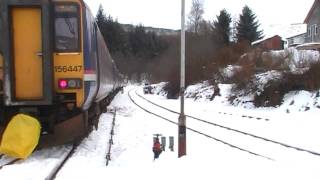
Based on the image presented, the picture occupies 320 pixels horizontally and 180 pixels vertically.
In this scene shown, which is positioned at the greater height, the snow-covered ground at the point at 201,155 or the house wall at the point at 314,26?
the house wall at the point at 314,26

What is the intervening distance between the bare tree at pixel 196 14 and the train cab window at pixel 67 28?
8603cm

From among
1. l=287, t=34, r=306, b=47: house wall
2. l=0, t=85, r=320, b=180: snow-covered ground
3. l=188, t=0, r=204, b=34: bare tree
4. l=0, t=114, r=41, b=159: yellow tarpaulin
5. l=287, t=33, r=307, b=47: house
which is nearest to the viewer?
l=0, t=85, r=320, b=180: snow-covered ground

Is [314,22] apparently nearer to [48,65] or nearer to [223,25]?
[223,25]

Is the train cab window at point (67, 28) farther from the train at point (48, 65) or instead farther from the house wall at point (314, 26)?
the house wall at point (314, 26)

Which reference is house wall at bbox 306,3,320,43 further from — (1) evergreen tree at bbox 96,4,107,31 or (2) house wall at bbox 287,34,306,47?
(1) evergreen tree at bbox 96,4,107,31

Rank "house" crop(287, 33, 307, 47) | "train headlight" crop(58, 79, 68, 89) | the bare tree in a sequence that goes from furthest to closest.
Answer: the bare tree < "house" crop(287, 33, 307, 47) < "train headlight" crop(58, 79, 68, 89)

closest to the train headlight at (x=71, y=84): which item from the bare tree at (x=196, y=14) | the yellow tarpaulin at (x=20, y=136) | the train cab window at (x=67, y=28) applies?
the train cab window at (x=67, y=28)

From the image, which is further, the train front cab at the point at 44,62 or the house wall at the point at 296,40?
the house wall at the point at 296,40

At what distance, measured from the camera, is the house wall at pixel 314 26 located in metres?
54.5

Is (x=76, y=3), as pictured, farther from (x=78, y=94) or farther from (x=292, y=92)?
(x=292, y=92)

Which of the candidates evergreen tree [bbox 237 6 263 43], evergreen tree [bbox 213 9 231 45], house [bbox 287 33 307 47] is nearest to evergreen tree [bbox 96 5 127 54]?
house [bbox 287 33 307 47]

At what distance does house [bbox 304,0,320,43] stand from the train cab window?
46197 mm

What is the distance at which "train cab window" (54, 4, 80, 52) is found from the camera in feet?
36.6

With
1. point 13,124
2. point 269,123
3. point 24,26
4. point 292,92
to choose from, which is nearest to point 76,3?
point 24,26
